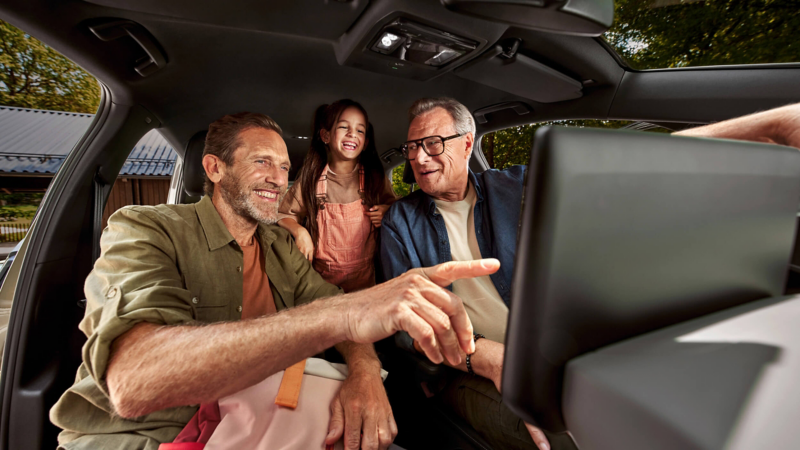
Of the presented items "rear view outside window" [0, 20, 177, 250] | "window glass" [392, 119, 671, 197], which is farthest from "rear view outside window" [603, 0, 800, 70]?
"rear view outside window" [0, 20, 177, 250]

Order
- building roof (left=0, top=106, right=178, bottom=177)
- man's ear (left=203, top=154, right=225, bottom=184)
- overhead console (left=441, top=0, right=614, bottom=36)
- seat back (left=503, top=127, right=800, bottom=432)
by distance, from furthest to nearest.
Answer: building roof (left=0, top=106, right=178, bottom=177) → man's ear (left=203, top=154, right=225, bottom=184) → overhead console (left=441, top=0, right=614, bottom=36) → seat back (left=503, top=127, right=800, bottom=432)

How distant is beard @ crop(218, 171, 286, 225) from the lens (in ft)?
5.66

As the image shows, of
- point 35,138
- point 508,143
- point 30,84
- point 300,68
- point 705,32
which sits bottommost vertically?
point 35,138

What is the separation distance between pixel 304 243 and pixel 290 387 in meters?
1.01

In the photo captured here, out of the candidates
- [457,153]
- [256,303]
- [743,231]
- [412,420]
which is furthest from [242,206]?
[743,231]

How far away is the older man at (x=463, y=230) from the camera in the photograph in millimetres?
1403

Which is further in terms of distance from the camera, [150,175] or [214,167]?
[150,175]

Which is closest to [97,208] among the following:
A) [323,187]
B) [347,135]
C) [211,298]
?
[211,298]

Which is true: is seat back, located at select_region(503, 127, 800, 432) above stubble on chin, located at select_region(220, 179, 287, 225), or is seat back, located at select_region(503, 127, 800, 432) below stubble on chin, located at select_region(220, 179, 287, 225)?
above

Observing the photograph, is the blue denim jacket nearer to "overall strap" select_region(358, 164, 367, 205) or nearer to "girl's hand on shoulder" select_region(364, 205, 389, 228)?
"girl's hand on shoulder" select_region(364, 205, 389, 228)

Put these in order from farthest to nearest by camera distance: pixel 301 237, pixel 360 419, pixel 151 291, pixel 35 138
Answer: pixel 35 138, pixel 301 237, pixel 360 419, pixel 151 291

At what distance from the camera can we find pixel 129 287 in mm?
1031

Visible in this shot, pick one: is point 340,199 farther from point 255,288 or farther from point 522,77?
point 522,77

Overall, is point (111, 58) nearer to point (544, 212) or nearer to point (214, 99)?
point (214, 99)
